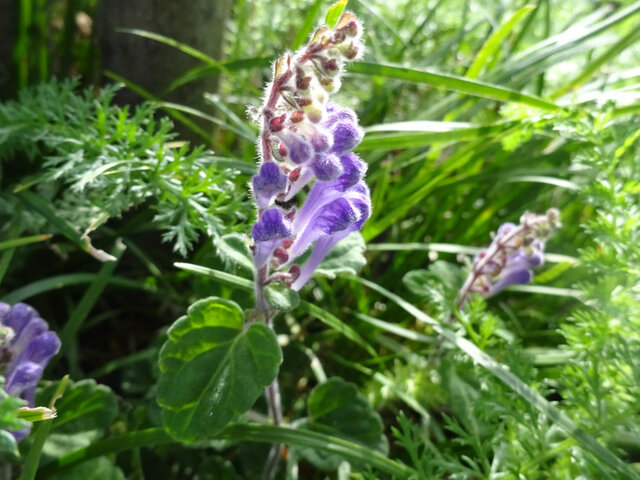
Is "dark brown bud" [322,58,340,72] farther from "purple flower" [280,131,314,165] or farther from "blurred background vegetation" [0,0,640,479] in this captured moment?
"blurred background vegetation" [0,0,640,479]

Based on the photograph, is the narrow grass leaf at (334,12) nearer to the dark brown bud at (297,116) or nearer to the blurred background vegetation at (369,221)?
the blurred background vegetation at (369,221)

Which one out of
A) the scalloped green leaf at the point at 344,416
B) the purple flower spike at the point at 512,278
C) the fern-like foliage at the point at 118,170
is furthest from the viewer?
the purple flower spike at the point at 512,278

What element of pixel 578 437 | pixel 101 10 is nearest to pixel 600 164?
pixel 578 437

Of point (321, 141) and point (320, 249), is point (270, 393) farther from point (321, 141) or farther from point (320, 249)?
point (321, 141)

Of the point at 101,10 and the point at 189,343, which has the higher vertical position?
the point at 101,10

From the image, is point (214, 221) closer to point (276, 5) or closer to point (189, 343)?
point (189, 343)

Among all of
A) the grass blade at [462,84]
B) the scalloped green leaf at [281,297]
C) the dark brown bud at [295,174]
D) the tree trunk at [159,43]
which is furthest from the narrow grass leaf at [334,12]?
the tree trunk at [159,43]

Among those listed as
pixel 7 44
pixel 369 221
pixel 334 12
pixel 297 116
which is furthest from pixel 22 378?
pixel 7 44
